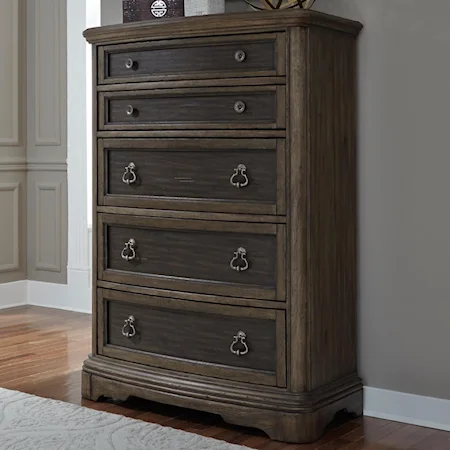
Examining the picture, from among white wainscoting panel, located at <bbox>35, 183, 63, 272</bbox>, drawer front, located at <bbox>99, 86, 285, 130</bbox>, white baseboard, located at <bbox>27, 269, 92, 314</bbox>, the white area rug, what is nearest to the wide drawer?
the white area rug

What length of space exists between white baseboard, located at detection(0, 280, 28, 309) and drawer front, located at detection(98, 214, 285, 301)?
2238mm

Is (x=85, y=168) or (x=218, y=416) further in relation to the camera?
(x=85, y=168)

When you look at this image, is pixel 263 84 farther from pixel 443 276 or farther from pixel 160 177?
pixel 443 276

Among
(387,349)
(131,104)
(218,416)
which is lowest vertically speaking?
(218,416)

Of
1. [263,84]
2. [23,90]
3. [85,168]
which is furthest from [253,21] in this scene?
[23,90]

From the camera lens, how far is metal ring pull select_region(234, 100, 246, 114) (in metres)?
2.95

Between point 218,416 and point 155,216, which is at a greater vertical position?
point 155,216

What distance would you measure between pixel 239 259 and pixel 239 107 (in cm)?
49

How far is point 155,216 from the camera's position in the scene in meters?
3.18

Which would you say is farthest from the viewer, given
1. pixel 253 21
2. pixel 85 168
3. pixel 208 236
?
pixel 85 168

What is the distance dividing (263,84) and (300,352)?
33.4 inches

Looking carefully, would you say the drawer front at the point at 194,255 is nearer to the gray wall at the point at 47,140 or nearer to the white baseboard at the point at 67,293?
the white baseboard at the point at 67,293

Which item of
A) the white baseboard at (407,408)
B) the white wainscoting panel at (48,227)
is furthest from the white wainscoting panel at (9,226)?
the white baseboard at (407,408)

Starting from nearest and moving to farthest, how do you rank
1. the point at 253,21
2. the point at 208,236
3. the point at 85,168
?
the point at 253,21
the point at 208,236
the point at 85,168
